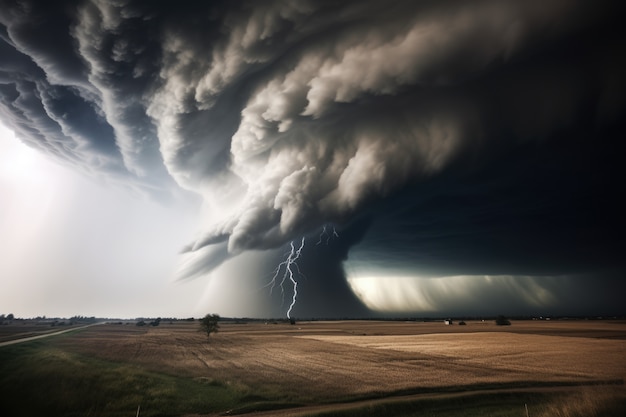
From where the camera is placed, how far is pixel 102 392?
1051 inches

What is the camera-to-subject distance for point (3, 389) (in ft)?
87.5

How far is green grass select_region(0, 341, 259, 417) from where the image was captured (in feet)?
76.9

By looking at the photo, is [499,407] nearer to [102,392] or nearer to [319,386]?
[319,386]

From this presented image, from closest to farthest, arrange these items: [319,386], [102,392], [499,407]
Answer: [499,407], [102,392], [319,386]

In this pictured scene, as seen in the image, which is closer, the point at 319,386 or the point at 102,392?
the point at 102,392

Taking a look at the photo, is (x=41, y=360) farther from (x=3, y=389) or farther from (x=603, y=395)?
(x=603, y=395)

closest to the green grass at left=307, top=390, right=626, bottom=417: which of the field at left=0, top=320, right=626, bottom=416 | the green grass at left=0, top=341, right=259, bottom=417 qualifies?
the field at left=0, top=320, right=626, bottom=416

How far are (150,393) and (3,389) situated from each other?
12237 millimetres

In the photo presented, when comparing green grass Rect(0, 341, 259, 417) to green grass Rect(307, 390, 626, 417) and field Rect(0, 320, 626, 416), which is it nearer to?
field Rect(0, 320, 626, 416)

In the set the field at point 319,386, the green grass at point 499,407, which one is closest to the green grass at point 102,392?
the field at point 319,386

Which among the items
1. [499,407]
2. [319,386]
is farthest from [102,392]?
[499,407]

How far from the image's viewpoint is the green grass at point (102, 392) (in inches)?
923

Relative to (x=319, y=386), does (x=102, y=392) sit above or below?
above

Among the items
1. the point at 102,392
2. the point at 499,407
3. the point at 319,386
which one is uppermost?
the point at 102,392
